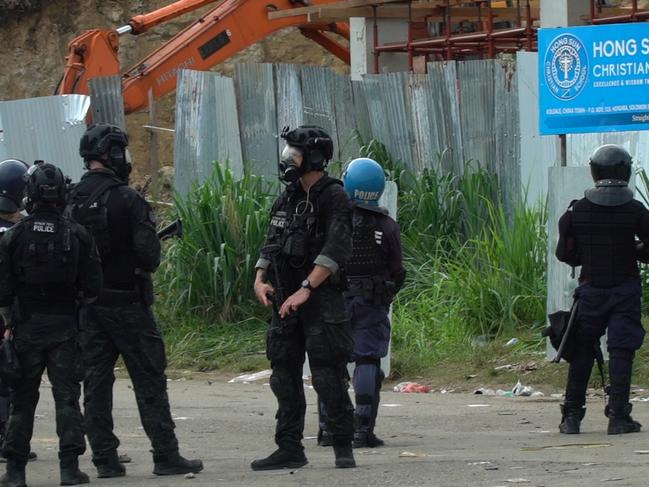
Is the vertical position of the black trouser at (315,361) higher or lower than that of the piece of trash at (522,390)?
higher


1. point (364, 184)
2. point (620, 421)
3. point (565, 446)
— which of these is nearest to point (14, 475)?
point (364, 184)

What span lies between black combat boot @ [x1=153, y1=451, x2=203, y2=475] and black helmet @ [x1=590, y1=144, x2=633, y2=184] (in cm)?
307

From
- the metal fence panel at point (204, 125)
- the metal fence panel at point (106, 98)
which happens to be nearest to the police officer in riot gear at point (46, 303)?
the metal fence panel at point (204, 125)

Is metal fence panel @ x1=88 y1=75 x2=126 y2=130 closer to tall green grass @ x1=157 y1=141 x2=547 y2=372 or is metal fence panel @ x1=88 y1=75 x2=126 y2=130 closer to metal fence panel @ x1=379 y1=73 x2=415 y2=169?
tall green grass @ x1=157 y1=141 x2=547 y2=372

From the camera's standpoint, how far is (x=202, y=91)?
1622cm

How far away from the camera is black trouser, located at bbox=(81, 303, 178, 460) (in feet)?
26.8

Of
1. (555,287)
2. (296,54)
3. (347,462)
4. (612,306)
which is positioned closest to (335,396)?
(347,462)

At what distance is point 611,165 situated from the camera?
9352 millimetres

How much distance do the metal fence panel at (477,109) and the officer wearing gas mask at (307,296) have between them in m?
6.68

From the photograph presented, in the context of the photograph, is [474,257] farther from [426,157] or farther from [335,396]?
[335,396]

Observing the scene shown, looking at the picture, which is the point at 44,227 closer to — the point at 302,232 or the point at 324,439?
the point at 302,232

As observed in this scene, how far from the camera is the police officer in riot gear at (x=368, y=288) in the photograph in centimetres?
925

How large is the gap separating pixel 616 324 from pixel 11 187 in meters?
3.68

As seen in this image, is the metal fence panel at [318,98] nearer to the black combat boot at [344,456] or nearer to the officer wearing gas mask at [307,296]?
the officer wearing gas mask at [307,296]
